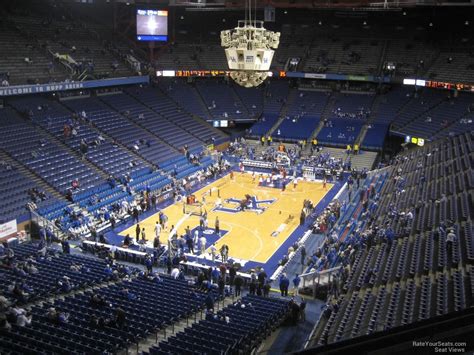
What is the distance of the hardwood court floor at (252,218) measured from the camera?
2773cm

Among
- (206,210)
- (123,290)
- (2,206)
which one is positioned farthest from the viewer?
(206,210)

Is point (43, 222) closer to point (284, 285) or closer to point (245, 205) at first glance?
point (245, 205)

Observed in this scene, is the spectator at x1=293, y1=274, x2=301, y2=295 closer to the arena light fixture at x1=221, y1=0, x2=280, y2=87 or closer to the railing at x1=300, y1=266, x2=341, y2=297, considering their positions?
the railing at x1=300, y1=266, x2=341, y2=297

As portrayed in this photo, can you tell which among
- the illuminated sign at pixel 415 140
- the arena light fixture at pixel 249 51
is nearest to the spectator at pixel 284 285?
the arena light fixture at pixel 249 51

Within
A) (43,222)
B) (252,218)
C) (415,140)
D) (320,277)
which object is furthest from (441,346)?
(415,140)

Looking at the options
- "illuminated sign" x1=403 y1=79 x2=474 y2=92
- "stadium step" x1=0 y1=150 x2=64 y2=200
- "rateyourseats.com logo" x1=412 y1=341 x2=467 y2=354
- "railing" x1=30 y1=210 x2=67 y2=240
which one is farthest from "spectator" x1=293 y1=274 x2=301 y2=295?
"illuminated sign" x1=403 y1=79 x2=474 y2=92

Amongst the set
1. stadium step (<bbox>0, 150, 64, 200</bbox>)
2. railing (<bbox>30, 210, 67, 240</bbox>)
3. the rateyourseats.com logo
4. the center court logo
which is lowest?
the center court logo

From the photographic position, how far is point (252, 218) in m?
32.3

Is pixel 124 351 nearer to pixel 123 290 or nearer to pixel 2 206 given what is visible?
pixel 123 290

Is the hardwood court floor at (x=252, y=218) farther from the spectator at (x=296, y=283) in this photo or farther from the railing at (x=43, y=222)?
the spectator at (x=296, y=283)

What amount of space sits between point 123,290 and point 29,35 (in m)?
33.6

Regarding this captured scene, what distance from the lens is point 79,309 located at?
56.7ft

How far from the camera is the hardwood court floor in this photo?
91.0 ft

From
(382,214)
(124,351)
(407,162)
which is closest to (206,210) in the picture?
(382,214)
